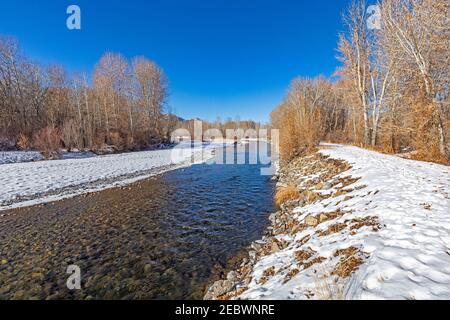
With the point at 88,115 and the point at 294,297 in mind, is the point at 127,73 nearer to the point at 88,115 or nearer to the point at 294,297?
the point at 88,115

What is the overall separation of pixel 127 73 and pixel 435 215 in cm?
4260

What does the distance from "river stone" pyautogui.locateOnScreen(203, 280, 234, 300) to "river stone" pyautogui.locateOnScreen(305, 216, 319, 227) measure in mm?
2750

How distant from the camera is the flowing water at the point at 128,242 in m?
4.49

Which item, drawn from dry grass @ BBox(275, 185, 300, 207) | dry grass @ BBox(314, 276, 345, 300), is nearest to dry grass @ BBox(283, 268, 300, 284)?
dry grass @ BBox(314, 276, 345, 300)

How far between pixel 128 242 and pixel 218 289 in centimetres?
360

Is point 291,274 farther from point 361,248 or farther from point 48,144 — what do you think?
point 48,144

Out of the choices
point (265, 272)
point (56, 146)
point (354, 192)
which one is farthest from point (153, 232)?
A: point (56, 146)

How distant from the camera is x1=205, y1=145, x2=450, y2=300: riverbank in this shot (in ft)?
8.64

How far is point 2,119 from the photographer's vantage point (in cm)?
2756

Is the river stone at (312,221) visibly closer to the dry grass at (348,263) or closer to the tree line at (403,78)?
the dry grass at (348,263)

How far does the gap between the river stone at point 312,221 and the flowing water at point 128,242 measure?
154 cm

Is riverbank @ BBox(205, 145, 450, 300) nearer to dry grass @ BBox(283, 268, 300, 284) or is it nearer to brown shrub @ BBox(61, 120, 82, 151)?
dry grass @ BBox(283, 268, 300, 284)

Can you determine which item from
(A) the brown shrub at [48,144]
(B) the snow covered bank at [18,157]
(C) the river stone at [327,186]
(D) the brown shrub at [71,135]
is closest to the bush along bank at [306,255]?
(C) the river stone at [327,186]

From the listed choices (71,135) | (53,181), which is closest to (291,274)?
(53,181)
